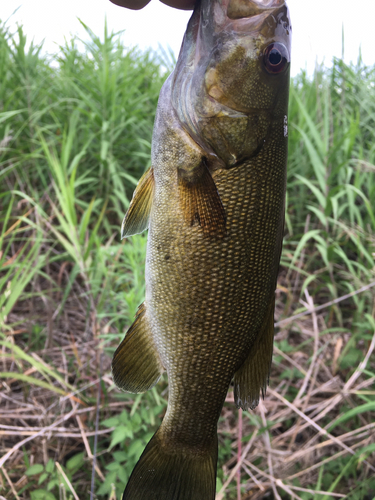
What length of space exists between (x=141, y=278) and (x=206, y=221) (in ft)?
3.16

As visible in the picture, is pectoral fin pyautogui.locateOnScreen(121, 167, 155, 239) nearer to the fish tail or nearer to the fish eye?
the fish eye

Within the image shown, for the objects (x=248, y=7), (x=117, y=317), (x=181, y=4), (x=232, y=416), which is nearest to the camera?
(x=248, y=7)

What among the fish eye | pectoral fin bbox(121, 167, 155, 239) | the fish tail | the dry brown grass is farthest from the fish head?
the dry brown grass

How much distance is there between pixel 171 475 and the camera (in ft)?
3.53

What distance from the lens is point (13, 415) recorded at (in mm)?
2037

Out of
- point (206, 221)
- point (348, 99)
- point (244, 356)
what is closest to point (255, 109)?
point (206, 221)

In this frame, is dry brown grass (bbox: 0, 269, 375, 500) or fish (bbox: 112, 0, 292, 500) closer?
fish (bbox: 112, 0, 292, 500)

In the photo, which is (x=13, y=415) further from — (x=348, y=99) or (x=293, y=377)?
(x=348, y=99)

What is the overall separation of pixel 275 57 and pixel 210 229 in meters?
0.49

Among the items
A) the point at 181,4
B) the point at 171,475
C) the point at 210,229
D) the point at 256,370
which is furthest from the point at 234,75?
the point at 171,475

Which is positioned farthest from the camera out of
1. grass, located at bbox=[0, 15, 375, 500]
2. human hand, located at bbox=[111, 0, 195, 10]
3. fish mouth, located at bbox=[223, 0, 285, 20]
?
grass, located at bbox=[0, 15, 375, 500]

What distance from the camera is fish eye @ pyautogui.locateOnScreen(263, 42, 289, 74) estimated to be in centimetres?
94

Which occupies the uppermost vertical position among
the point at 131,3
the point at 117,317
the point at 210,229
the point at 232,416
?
the point at 131,3

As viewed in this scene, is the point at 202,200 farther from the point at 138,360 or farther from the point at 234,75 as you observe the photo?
the point at 138,360
